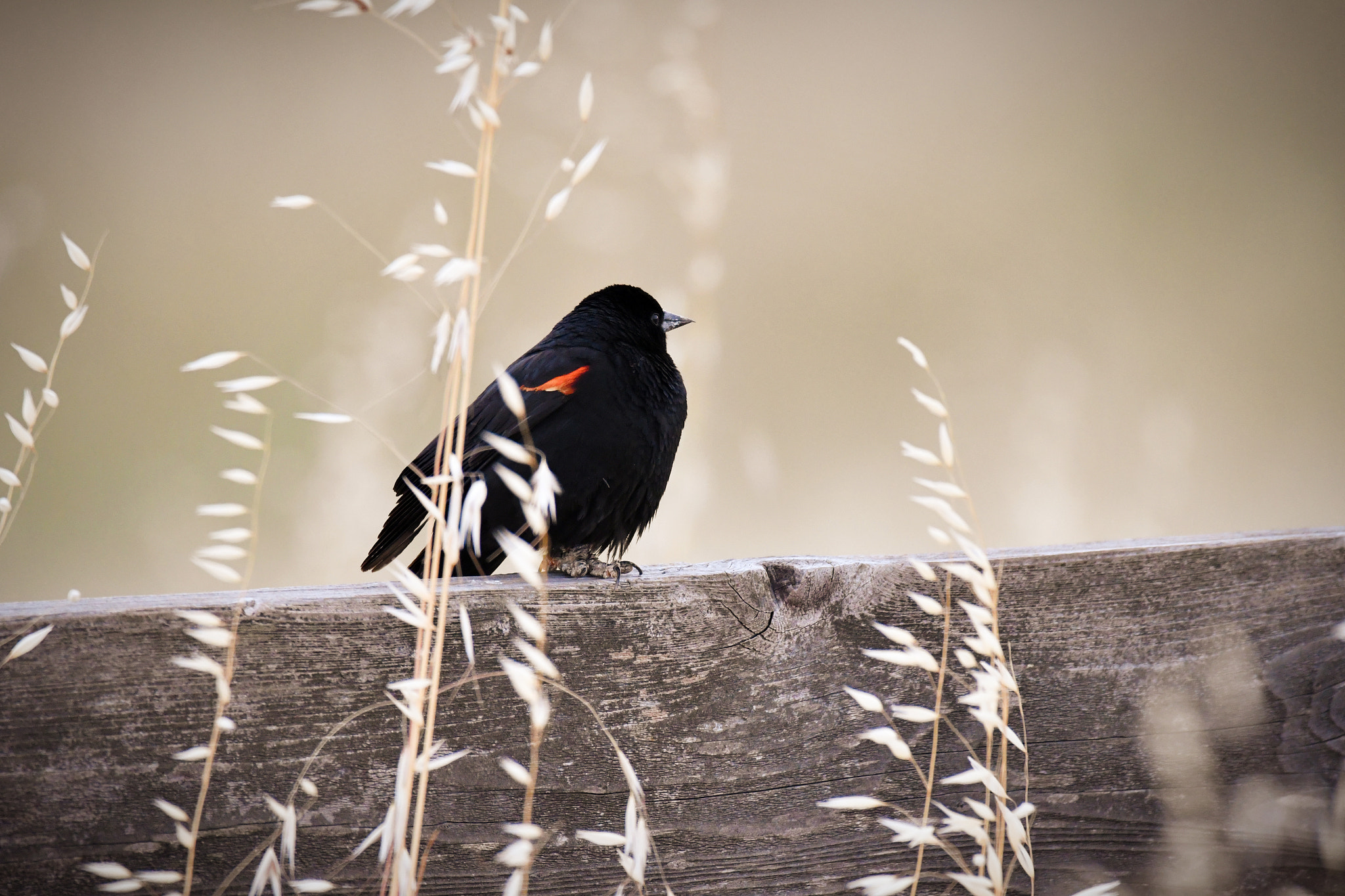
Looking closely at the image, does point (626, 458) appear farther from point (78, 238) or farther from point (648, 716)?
point (78, 238)

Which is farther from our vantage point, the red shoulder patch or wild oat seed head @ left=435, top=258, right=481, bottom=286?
the red shoulder patch

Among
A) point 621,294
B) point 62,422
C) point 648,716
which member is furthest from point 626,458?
point 62,422

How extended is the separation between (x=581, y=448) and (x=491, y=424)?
0.90 feet

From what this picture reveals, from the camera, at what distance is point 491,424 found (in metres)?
1.86

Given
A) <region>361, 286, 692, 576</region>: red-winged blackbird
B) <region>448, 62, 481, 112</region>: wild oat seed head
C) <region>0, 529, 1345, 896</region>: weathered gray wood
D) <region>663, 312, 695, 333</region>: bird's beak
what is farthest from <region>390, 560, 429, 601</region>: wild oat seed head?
<region>663, 312, 695, 333</region>: bird's beak

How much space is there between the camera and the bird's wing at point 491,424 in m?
1.67

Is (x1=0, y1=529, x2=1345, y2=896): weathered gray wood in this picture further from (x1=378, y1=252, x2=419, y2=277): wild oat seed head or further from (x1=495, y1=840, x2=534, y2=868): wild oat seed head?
(x1=378, y1=252, x2=419, y2=277): wild oat seed head

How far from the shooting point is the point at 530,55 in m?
0.87

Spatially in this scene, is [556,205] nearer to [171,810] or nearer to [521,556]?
[521,556]

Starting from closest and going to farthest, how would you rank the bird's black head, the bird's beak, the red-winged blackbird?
the red-winged blackbird, the bird's black head, the bird's beak

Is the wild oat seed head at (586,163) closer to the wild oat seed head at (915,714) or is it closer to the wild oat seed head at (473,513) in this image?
the wild oat seed head at (473,513)

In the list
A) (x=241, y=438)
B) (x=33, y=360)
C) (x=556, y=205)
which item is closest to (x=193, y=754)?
(x=241, y=438)

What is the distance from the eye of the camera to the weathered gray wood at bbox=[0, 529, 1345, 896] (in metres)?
0.85

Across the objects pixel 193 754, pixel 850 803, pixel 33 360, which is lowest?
pixel 850 803
